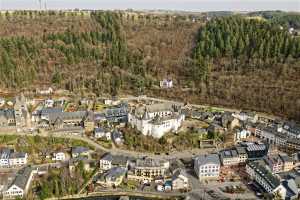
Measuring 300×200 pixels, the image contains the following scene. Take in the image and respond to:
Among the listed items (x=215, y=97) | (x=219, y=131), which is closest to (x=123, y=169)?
(x=219, y=131)

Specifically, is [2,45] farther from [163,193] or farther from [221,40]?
[163,193]

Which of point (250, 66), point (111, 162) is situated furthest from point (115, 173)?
point (250, 66)

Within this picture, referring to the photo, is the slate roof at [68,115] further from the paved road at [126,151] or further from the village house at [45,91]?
the village house at [45,91]

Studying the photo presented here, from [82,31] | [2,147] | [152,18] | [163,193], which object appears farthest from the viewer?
[152,18]

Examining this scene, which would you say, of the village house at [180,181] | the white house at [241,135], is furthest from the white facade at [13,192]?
the white house at [241,135]

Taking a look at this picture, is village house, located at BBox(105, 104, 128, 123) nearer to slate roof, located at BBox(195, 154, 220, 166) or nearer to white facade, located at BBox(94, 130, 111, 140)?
white facade, located at BBox(94, 130, 111, 140)

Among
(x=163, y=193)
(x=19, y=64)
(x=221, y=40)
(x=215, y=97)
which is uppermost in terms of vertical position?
(x=221, y=40)
